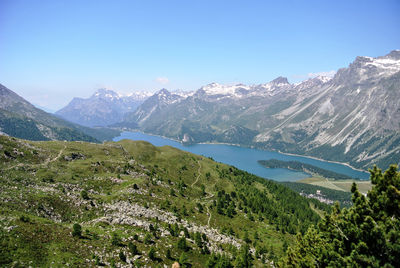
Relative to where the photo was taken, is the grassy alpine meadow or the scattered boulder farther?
the scattered boulder

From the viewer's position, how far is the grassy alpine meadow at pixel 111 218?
130 feet

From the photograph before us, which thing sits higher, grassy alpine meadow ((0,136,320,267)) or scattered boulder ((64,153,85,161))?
scattered boulder ((64,153,85,161))

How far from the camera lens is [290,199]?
161 meters

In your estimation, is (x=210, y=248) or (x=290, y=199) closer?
(x=210, y=248)

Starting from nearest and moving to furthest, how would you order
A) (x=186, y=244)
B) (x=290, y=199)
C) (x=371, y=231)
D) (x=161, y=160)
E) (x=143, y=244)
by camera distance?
(x=371, y=231) → (x=143, y=244) → (x=186, y=244) → (x=161, y=160) → (x=290, y=199)

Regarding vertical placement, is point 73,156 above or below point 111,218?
above

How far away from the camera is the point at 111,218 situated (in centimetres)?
5666

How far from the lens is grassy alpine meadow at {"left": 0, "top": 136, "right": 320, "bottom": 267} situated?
3969cm

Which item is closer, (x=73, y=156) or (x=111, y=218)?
(x=111, y=218)

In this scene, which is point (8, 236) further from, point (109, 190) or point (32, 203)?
point (109, 190)

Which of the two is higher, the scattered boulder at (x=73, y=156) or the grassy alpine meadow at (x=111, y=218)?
the scattered boulder at (x=73, y=156)

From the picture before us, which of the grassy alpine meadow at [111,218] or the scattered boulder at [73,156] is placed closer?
the grassy alpine meadow at [111,218]

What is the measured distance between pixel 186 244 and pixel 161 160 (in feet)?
291

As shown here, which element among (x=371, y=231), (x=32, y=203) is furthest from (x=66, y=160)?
(x=371, y=231)
